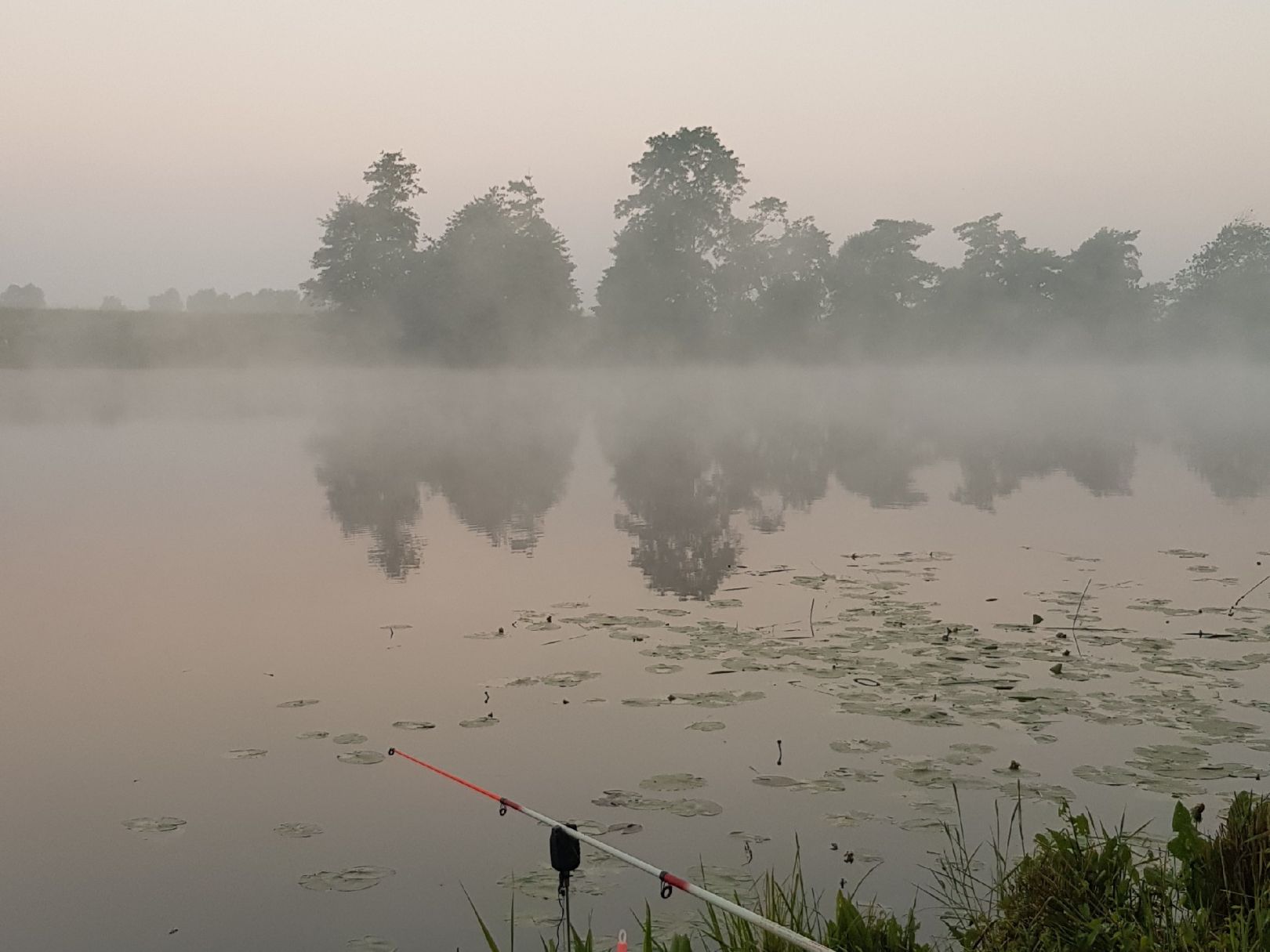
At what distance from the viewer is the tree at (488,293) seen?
214 ft

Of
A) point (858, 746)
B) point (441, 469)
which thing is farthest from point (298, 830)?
point (441, 469)

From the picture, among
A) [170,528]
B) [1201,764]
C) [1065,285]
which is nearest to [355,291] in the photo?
[1065,285]

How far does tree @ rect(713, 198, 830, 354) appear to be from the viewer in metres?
73.9

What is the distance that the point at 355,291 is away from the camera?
68750 millimetres

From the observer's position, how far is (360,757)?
6.27 m

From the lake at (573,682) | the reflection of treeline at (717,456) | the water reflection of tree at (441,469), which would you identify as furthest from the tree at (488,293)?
the lake at (573,682)

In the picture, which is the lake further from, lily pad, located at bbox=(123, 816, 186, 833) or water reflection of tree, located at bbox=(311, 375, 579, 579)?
water reflection of tree, located at bbox=(311, 375, 579, 579)

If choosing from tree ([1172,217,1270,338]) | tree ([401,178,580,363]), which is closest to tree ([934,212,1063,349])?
tree ([1172,217,1270,338])

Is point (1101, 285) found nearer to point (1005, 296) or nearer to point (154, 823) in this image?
point (1005, 296)

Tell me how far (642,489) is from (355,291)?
54587 millimetres

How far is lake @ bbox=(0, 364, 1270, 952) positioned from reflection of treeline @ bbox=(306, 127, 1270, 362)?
158 ft

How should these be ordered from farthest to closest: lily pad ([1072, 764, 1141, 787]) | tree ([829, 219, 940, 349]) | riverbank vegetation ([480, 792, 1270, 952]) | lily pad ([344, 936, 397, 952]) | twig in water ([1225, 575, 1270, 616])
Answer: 1. tree ([829, 219, 940, 349])
2. twig in water ([1225, 575, 1270, 616])
3. lily pad ([1072, 764, 1141, 787])
4. lily pad ([344, 936, 397, 952])
5. riverbank vegetation ([480, 792, 1270, 952])

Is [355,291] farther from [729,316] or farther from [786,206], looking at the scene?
[786,206]

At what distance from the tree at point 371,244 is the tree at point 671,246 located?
12265mm
